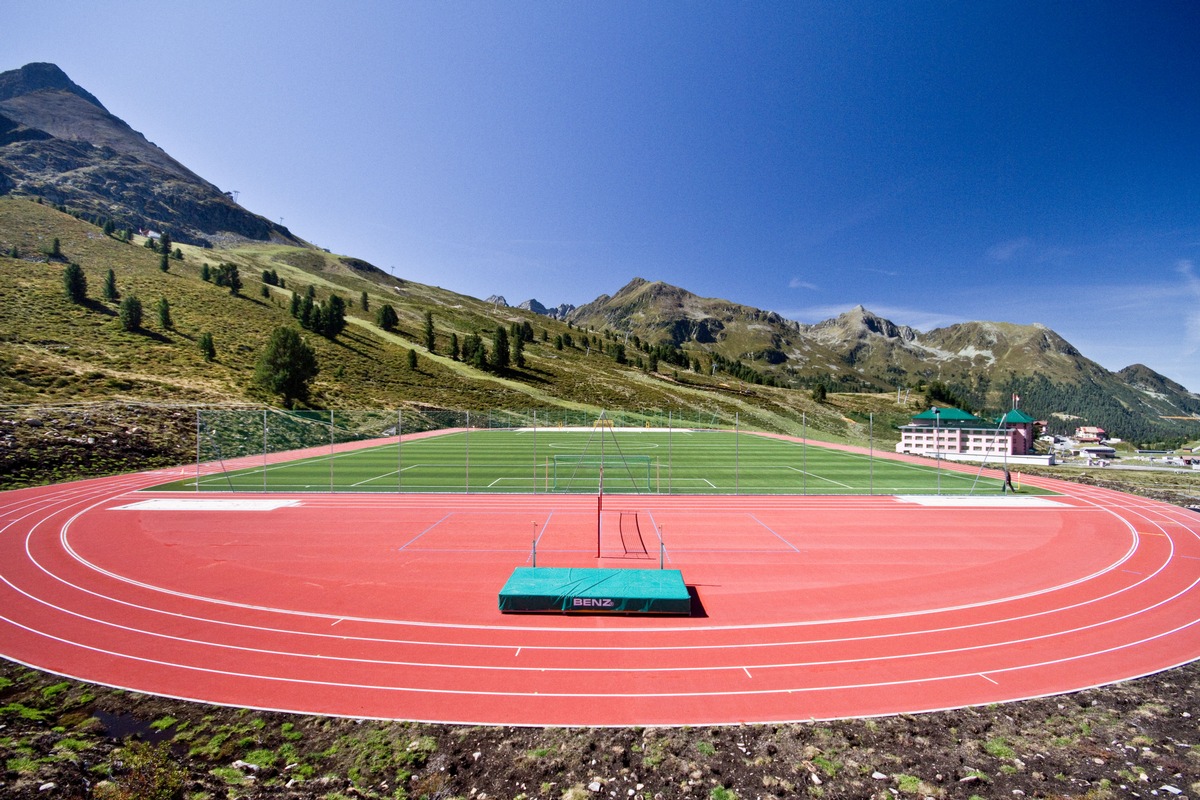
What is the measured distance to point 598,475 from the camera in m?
34.7

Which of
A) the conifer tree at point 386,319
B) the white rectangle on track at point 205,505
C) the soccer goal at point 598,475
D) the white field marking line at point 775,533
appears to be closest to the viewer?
the white field marking line at point 775,533

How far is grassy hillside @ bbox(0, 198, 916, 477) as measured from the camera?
151 feet

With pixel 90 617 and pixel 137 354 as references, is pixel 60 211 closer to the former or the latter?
pixel 137 354

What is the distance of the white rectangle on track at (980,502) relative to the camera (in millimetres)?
24781

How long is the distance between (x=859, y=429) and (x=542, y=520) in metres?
70.4

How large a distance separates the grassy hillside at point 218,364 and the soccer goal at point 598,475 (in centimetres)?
1389

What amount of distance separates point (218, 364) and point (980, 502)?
272 ft

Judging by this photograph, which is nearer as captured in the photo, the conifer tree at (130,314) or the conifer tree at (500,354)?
the conifer tree at (130,314)

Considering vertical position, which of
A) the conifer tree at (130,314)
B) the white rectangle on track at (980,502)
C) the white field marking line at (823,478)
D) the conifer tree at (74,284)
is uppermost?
the conifer tree at (74,284)

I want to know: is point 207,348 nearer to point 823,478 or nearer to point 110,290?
point 110,290

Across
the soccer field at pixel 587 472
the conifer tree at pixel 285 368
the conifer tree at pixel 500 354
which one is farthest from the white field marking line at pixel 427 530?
the conifer tree at pixel 500 354

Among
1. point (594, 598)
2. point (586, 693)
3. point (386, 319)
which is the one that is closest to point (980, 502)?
point (594, 598)

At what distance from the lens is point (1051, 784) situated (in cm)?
734

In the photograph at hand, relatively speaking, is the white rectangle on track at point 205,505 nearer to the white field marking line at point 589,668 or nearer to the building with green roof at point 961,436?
the white field marking line at point 589,668
